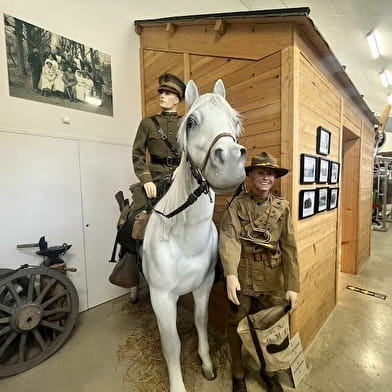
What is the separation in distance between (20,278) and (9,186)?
0.84 meters

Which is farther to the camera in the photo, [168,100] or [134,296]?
[134,296]

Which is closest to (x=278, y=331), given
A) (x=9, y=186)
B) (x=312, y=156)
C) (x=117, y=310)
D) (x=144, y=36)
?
(x=312, y=156)

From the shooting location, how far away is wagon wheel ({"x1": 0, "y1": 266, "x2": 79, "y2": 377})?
1.71 metres

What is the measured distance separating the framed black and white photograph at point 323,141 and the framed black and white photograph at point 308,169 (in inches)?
6.4

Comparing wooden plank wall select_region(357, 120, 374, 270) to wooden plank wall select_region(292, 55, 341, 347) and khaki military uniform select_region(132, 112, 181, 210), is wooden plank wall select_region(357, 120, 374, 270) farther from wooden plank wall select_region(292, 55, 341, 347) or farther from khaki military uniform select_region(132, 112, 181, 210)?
khaki military uniform select_region(132, 112, 181, 210)

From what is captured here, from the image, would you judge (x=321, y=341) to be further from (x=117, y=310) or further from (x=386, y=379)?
(x=117, y=310)

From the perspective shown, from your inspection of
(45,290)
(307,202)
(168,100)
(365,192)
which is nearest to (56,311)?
(45,290)

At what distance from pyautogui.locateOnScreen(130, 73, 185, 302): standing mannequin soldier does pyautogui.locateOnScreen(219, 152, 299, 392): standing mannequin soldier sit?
59cm

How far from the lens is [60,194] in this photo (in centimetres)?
237

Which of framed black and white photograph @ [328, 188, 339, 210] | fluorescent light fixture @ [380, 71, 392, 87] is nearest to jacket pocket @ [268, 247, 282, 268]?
framed black and white photograph @ [328, 188, 339, 210]

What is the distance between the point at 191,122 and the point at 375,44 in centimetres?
620

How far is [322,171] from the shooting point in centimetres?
205

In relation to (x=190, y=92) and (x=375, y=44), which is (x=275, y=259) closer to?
(x=190, y=92)

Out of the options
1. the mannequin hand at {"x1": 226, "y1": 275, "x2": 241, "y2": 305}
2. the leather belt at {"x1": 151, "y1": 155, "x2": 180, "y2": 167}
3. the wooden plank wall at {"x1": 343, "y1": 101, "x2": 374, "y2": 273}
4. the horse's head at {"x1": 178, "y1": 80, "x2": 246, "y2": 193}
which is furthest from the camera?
the wooden plank wall at {"x1": 343, "y1": 101, "x2": 374, "y2": 273}
